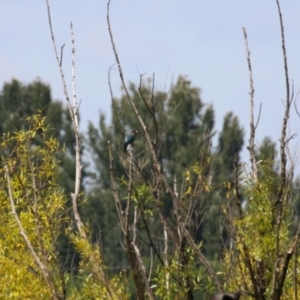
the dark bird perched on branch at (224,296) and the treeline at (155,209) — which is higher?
the treeline at (155,209)

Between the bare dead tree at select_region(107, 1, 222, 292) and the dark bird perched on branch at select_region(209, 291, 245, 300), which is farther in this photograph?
the bare dead tree at select_region(107, 1, 222, 292)

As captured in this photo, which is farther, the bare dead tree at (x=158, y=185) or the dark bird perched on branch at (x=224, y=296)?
the bare dead tree at (x=158, y=185)

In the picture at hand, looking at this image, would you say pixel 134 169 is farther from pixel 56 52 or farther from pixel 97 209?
pixel 97 209

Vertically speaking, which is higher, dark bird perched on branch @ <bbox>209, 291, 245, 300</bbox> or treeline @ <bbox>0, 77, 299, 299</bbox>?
treeline @ <bbox>0, 77, 299, 299</bbox>

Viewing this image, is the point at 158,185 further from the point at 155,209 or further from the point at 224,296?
the point at 224,296

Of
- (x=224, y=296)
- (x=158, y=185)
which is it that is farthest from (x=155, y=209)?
(x=224, y=296)

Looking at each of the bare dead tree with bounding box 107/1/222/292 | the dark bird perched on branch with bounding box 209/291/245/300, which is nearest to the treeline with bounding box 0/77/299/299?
the bare dead tree with bounding box 107/1/222/292

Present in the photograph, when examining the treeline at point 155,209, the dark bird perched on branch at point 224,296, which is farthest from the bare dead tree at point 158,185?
the dark bird perched on branch at point 224,296

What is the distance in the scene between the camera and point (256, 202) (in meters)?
7.74

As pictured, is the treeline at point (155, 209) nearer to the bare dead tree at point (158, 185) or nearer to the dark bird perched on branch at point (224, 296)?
the bare dead tree at point (158, 185)

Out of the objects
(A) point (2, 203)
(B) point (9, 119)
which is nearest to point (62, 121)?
(B) point (9, 119)

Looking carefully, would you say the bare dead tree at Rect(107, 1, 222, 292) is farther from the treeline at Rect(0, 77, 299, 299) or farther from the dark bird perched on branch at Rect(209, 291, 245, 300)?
the dark bird perched on branch at Rect(209, 291, 245, 300)

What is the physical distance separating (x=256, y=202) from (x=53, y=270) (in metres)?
2.68

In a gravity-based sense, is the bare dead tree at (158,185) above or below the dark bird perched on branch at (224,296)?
above
